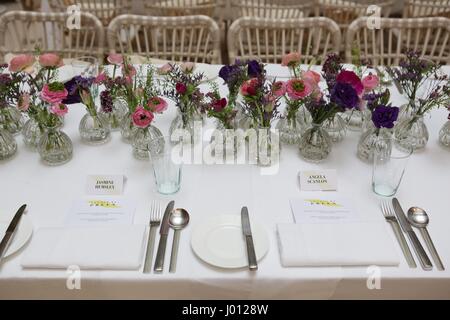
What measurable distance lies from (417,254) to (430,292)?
0.08m

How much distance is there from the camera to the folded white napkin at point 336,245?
0.85 m

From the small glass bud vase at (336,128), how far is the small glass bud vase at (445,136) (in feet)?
0.94

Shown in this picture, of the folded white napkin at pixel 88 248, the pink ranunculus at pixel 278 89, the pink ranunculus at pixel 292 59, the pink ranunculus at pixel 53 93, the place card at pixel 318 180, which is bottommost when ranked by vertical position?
the folded white napkin at pixel 88 248

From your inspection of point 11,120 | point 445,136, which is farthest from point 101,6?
point 445,136

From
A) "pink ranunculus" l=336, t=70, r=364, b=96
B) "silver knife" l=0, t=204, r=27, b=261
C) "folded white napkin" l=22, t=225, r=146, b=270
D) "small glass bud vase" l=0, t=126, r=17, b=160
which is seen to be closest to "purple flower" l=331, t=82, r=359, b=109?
"pink ranunculus" l=336, t=70, r=364, b=96

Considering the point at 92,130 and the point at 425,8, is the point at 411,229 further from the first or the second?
the point at 425,8

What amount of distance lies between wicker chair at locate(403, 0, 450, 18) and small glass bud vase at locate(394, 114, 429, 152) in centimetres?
182

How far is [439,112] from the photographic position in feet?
4.60

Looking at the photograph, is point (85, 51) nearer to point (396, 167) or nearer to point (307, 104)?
point (307, 104)

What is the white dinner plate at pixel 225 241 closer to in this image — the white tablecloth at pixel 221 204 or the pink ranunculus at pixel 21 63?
the white tablecloth at pixel 221 204

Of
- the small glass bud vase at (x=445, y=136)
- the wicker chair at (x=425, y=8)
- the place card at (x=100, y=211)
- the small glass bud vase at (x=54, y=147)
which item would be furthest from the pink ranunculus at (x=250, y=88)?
the wicker chair at (x=425, y=8)

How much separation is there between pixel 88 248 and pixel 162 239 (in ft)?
0.51

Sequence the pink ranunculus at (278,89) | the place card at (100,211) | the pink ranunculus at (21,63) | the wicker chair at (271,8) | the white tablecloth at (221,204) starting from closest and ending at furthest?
the white tablecloth at (221,204)
the place card at (100,211)
the pink ranunculus at (278,89)
the pink ranunculus at (21,63)
the wicker chair at (271,8)

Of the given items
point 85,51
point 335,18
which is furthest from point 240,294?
point 335,18
